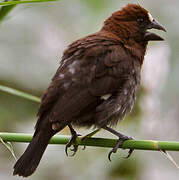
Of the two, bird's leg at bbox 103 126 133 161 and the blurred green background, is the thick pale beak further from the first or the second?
bird's leg at bbox 103 126 133 161

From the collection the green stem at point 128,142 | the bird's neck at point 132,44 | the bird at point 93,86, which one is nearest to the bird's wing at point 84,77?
the bird at point 93,86

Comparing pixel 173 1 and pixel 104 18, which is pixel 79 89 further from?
pixel 173 1

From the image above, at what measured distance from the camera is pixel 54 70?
13.1ft

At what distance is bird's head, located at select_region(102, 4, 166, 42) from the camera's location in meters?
3.81

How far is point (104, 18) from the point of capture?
3.74 metres

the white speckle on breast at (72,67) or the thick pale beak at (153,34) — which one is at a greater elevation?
Result: the thick pale beak at (153,34)

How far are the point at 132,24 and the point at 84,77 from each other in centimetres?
80

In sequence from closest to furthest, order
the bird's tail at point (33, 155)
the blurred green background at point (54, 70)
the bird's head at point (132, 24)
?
the bird's tail at point (33, 155) → the blurred green background at point (54, 70) → the bird's head at point (132, 24)

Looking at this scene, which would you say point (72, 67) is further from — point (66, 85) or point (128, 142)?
point (128, 142)

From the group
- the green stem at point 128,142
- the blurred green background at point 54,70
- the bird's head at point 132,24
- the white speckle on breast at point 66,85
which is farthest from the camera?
the bird's head at point 132,24

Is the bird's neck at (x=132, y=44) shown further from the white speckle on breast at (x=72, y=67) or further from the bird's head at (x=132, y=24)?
the white speckle on breast at (x=72, y=67)

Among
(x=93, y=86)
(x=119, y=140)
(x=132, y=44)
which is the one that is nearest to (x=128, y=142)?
(x=119, y=140)

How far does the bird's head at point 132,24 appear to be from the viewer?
381cm

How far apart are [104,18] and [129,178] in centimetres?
117
